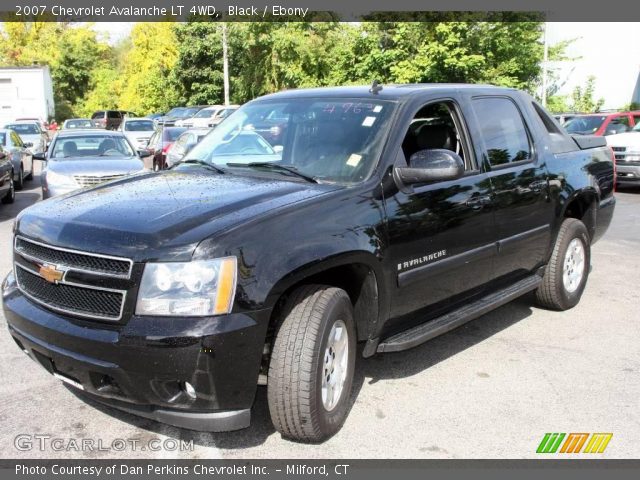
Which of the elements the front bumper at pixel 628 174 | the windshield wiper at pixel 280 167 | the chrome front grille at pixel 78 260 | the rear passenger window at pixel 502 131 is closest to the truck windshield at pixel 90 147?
the windshield wiper at pixel 280 167

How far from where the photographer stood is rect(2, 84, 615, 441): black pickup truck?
3.00 metres

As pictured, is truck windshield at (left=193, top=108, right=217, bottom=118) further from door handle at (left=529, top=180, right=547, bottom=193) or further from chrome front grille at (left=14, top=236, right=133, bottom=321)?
chrome front grille at (left=14, top=236, right=133, bottom=321)

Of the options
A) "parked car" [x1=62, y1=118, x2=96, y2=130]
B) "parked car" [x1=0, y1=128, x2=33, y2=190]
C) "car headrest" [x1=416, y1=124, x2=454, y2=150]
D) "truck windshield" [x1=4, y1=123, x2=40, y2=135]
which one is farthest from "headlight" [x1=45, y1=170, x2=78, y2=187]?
"parked car" [x1=62, y1=118, x2=96, y2=130]

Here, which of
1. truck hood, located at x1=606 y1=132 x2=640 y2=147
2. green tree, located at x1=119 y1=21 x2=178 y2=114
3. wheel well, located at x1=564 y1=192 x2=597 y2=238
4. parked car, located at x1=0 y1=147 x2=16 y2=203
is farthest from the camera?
green tree, located at x1=119 y1=21 x2=178 y2=114

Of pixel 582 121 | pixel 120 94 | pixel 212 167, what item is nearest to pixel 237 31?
pixel 582 121

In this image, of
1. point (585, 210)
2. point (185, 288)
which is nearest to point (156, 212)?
point (185, 288)

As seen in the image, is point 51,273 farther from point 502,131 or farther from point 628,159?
point 628,159

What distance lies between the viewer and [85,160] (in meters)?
11.2

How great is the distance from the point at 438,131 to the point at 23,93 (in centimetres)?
3753

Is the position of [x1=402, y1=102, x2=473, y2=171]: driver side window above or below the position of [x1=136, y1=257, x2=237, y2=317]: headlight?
above

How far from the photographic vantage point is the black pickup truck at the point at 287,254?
3.00 meters

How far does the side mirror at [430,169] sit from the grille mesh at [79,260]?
1.73 m

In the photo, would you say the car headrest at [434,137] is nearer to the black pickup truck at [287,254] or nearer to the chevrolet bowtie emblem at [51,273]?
the black pickup truck at [287,254]

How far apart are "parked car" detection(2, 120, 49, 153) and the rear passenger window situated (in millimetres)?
22027
